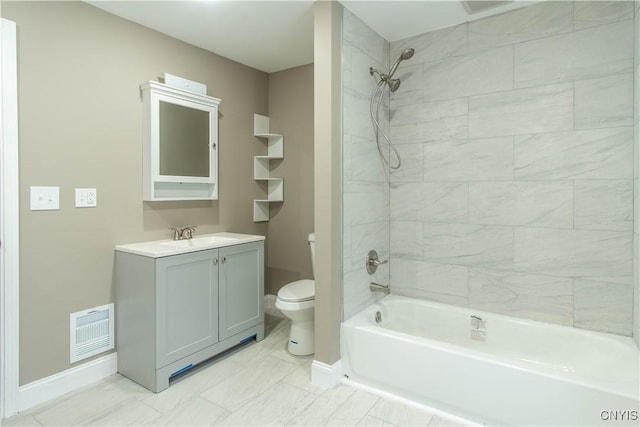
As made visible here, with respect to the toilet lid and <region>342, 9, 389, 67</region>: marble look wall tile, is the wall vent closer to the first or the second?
the toilet lid

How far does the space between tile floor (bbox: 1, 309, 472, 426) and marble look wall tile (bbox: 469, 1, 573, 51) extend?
232cm

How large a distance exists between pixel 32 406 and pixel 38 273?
74 cm

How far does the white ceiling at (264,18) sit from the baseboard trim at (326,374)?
2.26 m

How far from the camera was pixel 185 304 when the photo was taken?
229 centimetres

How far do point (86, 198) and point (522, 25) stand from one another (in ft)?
9.70

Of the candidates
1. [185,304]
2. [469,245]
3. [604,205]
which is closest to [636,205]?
[604,205]

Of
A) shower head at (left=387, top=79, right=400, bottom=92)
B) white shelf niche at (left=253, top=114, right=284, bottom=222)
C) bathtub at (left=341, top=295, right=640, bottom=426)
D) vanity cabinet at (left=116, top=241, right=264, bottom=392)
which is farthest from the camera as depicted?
white shelf niche at (left=253, top=114, right=284, bottom=222)

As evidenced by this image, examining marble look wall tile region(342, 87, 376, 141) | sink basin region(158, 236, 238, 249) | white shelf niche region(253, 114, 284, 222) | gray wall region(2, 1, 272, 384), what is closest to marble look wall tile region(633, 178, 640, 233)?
marble look wall tile region(342, 87, 376, 141)

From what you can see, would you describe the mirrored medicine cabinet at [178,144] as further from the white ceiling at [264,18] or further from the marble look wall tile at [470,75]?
the marble look wall tile at [470,75]

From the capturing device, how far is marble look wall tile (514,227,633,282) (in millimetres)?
2023

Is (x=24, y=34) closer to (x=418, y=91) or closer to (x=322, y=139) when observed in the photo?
(x=322, y=139)

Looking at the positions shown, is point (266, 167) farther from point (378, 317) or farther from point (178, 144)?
point (378, 317)

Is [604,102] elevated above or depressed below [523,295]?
above

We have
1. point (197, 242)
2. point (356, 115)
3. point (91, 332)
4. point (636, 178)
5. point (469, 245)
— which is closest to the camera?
point (636, 178)
